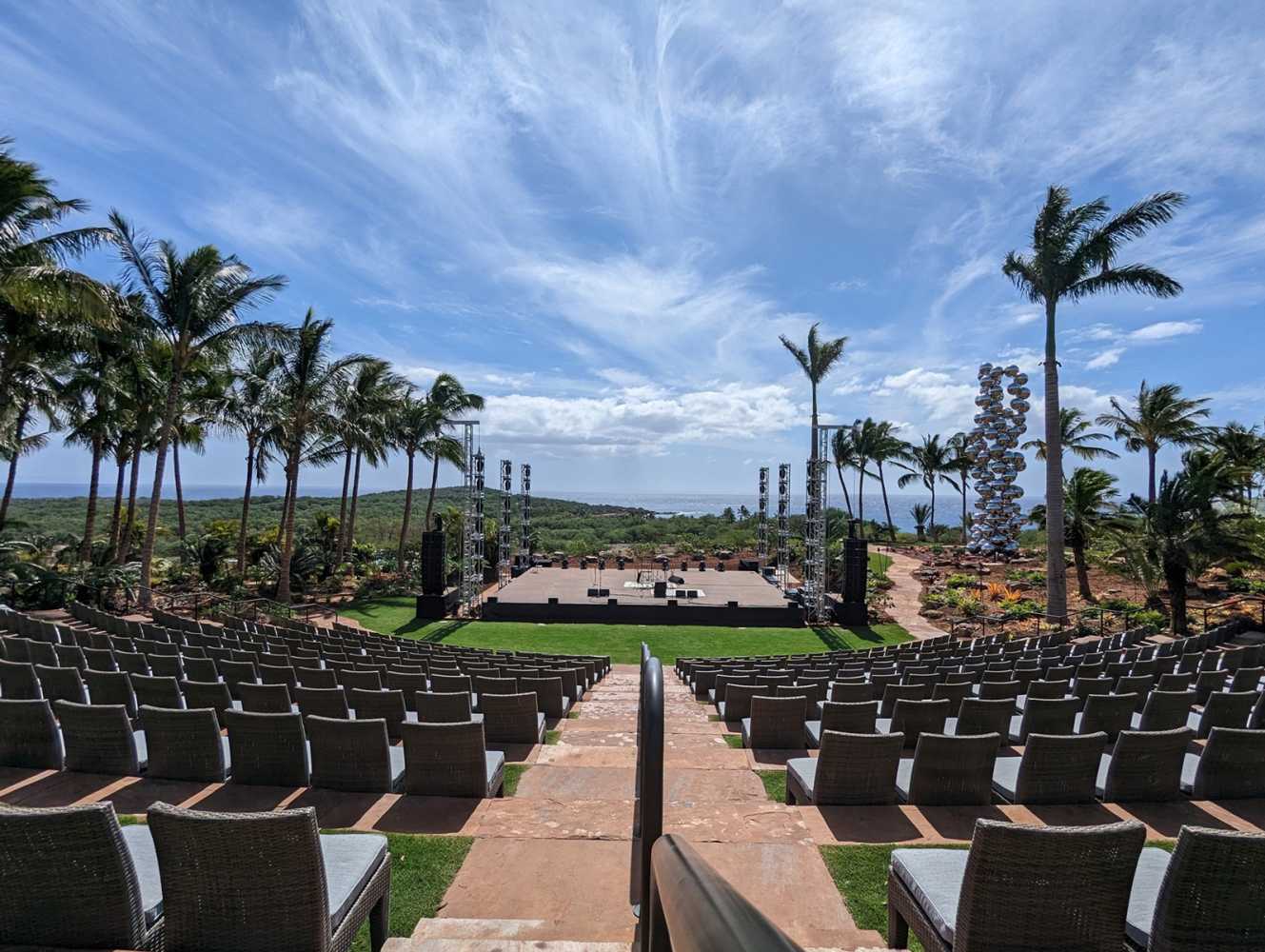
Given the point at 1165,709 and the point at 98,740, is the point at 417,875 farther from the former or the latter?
the point at 1165,709

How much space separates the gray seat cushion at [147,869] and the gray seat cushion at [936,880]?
10.00 ft

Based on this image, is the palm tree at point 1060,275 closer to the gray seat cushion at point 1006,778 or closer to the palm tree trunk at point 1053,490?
the palm tree trunk at point 1053,490

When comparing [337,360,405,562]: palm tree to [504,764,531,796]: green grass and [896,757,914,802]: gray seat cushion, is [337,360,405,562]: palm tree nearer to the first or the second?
[504,764,531,796]: green grass

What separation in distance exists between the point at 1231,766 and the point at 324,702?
284 inches

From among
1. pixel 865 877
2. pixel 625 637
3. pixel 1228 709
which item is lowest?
pixel 625 637

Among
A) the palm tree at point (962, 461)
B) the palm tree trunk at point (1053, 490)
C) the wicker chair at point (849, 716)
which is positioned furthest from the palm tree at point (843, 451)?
the wicker chair at point (849, 716)

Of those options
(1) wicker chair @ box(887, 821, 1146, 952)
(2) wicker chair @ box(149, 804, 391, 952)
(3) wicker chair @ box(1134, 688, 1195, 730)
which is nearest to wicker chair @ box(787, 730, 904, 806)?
(1) wicker chair @ box(887, 821, 1146, 952)

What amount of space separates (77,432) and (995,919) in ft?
99.1

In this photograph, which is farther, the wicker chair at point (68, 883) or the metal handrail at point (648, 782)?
the wicker chair at point (68, 883)

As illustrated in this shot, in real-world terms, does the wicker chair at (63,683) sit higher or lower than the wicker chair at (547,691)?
higher

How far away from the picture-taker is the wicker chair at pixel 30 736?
4875 mm

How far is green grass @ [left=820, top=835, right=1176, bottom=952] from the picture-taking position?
316cm

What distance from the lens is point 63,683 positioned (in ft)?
20.2

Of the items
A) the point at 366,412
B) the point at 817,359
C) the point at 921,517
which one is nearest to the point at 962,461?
the point at 921,517
